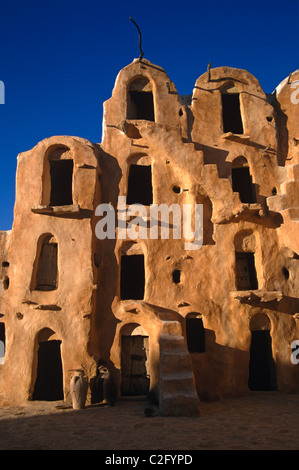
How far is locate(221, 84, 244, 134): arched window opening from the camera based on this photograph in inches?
666

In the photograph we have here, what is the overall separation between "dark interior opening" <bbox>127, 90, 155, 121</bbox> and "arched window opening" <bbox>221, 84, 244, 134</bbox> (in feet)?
12.1

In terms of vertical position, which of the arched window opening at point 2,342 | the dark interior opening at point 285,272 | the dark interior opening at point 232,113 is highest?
the dark interior opening at point 232,113

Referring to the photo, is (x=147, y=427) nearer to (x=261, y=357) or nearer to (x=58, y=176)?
(x=261, y=357)

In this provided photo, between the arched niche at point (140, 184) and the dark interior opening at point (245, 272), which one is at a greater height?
the arched niche at point (140, 184)

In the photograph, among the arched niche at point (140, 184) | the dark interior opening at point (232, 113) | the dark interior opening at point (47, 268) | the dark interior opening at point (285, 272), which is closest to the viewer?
the dark interior opening at point (47, 268)

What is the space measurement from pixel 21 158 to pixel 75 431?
10.9m

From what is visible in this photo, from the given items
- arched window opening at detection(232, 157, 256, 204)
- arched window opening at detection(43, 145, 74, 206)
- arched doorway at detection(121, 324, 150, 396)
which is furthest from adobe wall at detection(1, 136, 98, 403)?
arched window opening at detection(232, 157, 256, 204)

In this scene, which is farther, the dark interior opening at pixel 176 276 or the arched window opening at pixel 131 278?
the arched window opening at pixel 131 278

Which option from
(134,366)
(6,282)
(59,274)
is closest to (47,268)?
(59,274)

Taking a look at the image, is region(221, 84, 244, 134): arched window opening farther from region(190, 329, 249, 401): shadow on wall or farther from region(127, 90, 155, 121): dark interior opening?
region(190, 329, 249, 401): shadow on wall

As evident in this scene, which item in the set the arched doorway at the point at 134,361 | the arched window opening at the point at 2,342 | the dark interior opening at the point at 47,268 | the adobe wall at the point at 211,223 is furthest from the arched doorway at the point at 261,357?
the arched window opening at the point at 2,342

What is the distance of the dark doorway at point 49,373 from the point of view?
14.8 m

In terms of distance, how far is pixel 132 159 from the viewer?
15.4 meters

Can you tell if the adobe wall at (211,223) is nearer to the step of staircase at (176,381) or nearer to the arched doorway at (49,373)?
→ the step of staircase at (176,381)
